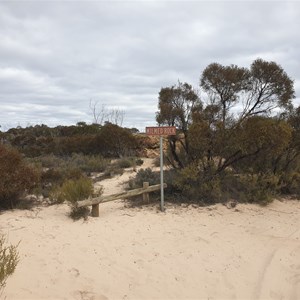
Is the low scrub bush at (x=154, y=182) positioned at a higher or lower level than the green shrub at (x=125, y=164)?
lower

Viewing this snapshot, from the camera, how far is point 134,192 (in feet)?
29.7

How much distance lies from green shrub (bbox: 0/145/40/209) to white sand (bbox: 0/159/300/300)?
549 mm

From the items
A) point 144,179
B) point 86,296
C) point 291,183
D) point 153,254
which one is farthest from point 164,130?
point 291,183

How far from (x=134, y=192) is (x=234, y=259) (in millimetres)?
3373

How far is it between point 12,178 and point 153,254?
13.1 feet

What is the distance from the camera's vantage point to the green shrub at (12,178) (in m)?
8.14

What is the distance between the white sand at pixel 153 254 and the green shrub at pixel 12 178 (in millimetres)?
549

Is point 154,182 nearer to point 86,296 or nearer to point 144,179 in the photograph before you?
point 144,179

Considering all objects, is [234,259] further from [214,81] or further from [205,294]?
[214,81]

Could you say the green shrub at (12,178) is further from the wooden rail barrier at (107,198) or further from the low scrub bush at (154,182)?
the low scrub bush at (154,182)

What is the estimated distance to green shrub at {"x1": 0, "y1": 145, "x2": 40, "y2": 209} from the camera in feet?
26.7

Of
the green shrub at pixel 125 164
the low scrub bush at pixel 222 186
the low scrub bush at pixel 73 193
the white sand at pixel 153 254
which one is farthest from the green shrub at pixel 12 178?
the green shrub at pixel 125 164

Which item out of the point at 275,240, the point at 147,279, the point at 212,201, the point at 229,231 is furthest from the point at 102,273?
the point at 212,201

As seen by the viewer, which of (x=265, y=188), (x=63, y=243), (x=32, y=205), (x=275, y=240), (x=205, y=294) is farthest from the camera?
(x=265, y=188)
